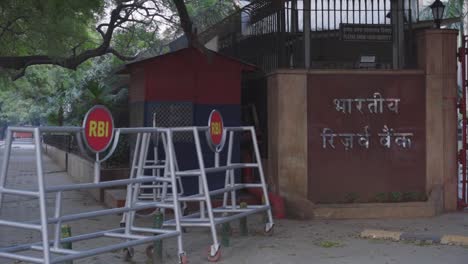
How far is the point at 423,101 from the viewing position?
10805 mm

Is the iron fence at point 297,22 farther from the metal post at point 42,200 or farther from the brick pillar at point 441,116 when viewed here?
the metal post at point 42,200

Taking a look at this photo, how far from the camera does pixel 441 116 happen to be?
10.8 meters

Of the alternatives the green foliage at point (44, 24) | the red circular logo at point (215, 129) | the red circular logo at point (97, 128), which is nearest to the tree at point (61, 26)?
the green foliage at point (44, 24)

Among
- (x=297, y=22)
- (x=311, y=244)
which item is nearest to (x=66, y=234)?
(x=311, y=244)

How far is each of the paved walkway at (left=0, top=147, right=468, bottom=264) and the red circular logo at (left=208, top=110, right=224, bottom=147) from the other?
1419 mm

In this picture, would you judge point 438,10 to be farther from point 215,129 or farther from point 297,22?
point 215,129

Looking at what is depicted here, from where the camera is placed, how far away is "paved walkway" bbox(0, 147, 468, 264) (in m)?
7.32

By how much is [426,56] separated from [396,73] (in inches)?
23.4

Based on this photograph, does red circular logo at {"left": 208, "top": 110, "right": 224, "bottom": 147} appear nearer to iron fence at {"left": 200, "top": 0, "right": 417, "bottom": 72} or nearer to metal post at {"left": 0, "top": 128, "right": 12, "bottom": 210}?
metal post at {"left": 0, "top": 128, "right": 12, "bottom": 210}

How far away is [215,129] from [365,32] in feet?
15.4

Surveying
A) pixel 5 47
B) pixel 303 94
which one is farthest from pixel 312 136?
pixel 5 47

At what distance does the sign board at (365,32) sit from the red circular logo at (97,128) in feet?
21.3

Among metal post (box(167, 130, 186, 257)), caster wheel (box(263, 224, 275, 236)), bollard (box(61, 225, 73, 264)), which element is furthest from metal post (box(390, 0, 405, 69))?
bollard (box(61, 225, 73, 264))

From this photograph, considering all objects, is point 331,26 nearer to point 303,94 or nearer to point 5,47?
point 303,94
